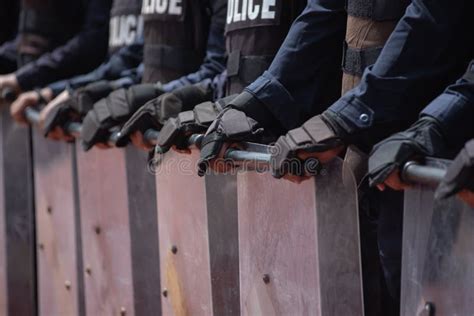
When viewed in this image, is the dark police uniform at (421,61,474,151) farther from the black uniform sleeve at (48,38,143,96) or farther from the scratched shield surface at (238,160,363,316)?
the black uniform sleeve at (48,38,143,96)

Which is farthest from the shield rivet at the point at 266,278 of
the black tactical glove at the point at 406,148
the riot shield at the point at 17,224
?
the riot shield at the point at 17,224

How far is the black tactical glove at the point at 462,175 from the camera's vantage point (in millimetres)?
1556

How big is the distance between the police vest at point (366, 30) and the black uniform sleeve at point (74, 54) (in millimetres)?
2110

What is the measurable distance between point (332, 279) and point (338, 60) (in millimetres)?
636

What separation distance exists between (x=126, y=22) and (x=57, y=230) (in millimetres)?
735

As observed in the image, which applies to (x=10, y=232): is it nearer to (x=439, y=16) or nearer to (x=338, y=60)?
(x=338, y=60)

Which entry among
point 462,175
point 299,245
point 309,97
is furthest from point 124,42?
point 462,175

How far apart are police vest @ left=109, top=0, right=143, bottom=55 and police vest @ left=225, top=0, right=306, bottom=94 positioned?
1.06 m

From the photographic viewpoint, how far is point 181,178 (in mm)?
2506

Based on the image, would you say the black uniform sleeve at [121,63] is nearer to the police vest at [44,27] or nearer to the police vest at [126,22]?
the police vest at [126,22]

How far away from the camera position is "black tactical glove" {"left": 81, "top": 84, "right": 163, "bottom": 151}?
2.92 metres

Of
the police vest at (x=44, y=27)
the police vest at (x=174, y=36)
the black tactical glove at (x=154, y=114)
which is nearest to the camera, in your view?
the black tactical glove at (x=154, y=114)

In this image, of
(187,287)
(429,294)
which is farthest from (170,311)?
(429,294)

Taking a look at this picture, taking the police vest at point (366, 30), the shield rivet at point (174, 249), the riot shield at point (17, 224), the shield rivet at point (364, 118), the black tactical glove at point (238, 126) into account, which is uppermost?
the police vest at point (366, 30)
